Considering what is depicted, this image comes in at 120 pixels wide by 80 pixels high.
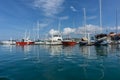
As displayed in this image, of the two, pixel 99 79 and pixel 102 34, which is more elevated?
pixel 102 34

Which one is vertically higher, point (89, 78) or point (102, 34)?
point (102, 34)

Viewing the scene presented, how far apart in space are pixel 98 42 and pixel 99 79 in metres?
67.6

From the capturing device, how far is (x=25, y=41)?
384 feet

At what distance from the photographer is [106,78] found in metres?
14.0

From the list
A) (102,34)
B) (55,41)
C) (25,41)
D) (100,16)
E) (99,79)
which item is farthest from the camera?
(25,41)

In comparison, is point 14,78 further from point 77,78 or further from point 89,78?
point 89,78

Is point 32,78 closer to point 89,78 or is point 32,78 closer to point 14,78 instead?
point 14,78

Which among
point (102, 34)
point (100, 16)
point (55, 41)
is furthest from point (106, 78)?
point (55, 41)

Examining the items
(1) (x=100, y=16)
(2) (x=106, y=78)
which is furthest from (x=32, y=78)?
(1) (x=100, y=16)

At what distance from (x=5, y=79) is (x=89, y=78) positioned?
6888 mm

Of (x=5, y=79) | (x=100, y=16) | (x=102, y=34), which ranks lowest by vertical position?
(x=5, y=79)

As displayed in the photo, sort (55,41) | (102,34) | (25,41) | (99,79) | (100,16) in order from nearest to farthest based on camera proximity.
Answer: (99,79) < (100,16) < (102,34) < (55,41) < (25,41)

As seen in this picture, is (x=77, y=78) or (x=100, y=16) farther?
(x=100, y=16)

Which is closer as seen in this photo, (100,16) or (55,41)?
(100,16)
